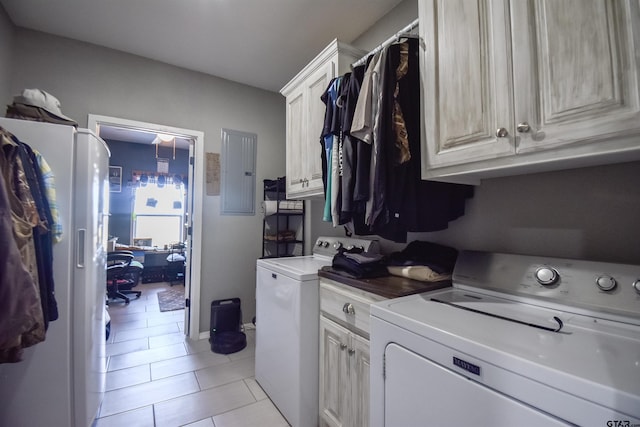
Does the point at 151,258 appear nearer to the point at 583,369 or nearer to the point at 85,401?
the point at 85,401

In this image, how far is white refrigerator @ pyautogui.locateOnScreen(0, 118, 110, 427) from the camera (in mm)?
1314

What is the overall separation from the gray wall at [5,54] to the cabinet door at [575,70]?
3.11 m

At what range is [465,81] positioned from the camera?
104 cm

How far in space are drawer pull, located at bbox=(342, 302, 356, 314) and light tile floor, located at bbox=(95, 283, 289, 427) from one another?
89 cm

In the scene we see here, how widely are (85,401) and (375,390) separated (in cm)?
154

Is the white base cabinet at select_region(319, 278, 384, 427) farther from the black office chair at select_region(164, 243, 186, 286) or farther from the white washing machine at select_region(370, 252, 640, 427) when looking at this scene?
the black office chair at select_region(164, 243, 186, 286)

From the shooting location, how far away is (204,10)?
6.55ft

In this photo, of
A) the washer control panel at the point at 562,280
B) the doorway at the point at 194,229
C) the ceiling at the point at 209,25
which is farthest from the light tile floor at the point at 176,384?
the ceiling at the point at 209,25

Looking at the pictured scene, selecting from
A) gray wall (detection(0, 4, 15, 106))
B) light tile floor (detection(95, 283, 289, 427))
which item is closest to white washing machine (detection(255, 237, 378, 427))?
light tile floor (detection(95, 283, 289, 427))

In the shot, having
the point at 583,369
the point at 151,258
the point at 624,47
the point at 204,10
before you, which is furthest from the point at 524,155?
the point at 151,258

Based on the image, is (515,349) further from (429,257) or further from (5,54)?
(5,54)

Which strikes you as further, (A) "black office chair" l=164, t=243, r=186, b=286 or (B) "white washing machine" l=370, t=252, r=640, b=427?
(A) "black office chair" l=164, t=243, r=186, b=286

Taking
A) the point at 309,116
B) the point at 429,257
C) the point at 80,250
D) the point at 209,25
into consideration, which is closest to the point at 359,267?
the point at 429,257

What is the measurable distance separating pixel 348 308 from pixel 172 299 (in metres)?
3.88
